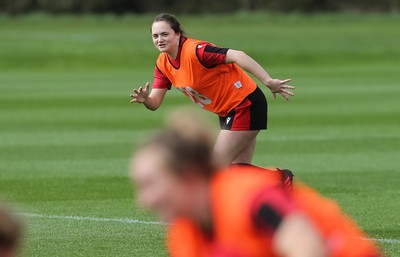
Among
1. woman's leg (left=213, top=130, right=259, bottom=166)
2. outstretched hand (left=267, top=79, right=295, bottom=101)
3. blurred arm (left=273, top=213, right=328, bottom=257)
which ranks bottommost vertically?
woman's leg (left=213, top=130, right=259, bottom=166)

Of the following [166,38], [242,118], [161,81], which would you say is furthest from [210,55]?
[161,81]

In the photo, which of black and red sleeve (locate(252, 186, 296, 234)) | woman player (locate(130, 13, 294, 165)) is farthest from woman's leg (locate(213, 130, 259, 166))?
black and red sleeve (locate(252, 186, 296, 234))

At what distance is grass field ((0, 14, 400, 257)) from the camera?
11.3 m

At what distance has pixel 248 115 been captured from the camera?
1112 centimetres

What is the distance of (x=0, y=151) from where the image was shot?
A: 18.3 metres

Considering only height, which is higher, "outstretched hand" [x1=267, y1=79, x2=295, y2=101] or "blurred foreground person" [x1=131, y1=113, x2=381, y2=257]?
"blurred foreground person" [x1=131, y1=113, x2=381, y2=257]

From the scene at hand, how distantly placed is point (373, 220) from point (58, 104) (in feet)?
55.1

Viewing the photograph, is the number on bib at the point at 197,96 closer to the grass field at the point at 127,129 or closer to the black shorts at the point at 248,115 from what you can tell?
the black shorts at the point at 248,115

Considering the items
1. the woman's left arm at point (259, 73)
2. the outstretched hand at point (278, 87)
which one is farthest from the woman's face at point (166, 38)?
the outstretched hand at point (278, 87)

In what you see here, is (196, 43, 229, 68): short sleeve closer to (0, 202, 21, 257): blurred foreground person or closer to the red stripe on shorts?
the red stripe on shorts

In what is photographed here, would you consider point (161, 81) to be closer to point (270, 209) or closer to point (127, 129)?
point (270, 209)

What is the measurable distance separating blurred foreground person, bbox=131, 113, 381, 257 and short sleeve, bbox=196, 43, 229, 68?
251 inches

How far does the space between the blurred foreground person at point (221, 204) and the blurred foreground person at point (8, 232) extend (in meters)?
0.47

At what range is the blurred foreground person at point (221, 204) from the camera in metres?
4.14
